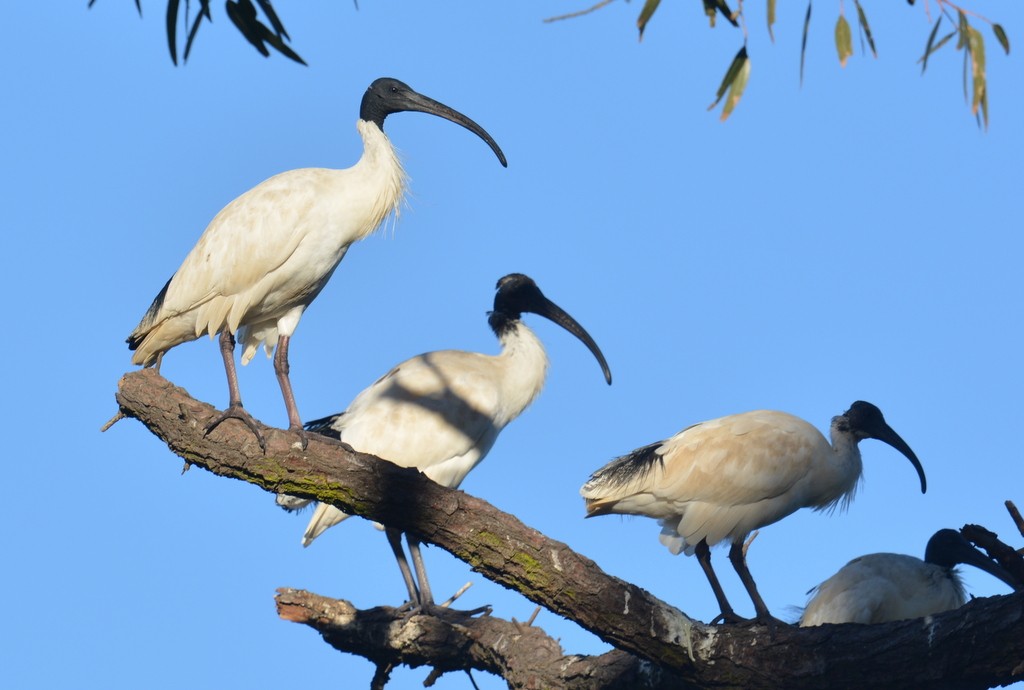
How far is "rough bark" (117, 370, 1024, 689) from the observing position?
224 inches

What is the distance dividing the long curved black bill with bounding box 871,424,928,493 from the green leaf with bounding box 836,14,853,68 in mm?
5604

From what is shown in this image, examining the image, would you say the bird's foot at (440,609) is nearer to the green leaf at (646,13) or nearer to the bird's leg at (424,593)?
the bird's leg at (424,593)

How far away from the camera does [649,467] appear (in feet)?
27.4

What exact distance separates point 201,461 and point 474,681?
2.10 m

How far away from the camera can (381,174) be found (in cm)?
848

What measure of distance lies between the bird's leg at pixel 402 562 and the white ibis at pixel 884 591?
7.90 ft

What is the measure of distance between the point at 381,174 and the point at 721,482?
282 cm

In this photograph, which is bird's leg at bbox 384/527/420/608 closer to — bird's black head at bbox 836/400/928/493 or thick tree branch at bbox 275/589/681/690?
thick tree branch at bbox 275/589/681/690

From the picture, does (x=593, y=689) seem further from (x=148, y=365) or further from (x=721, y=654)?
(x=148, y=365)

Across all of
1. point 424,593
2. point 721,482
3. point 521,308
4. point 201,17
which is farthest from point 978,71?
point 521,308

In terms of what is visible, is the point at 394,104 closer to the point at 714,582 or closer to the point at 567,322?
the point at 567,322

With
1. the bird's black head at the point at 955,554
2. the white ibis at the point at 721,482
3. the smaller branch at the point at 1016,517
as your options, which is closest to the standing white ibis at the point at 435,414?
the white ibis at the point at 721,482

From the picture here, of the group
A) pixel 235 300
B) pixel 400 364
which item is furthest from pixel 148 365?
pixel 400 364

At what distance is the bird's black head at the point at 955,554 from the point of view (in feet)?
29.1
